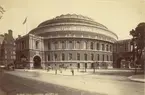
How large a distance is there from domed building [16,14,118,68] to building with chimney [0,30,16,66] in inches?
1.9

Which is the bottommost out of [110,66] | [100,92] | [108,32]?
[100,92]

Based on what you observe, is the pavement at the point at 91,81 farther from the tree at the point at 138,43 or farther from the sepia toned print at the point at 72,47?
the tree at the point at 138,43

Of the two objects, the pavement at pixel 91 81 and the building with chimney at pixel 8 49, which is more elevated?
the building with chimney at pixel 8 49

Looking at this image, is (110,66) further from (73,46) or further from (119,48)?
(73,46)

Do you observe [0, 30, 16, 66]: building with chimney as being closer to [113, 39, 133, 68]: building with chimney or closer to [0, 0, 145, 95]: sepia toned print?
[0, 0, 145, 95]: sepia toned print

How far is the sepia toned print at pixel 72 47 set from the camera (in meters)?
1.78

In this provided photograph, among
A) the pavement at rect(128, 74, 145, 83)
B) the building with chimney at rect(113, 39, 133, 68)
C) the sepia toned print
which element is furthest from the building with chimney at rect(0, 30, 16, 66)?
the pavement at rect(128, 74, 145, 83)

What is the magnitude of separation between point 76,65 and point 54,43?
0.86 feet

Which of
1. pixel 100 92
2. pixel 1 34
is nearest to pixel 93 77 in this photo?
pixel 100 92

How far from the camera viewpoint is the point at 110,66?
6.35 ft

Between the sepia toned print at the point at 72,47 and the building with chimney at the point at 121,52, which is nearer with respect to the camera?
the sepia toned print at the point at 72,47

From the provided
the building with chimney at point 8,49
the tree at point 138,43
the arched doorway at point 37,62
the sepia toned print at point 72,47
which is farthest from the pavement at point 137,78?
the building with chimney at point 8,49

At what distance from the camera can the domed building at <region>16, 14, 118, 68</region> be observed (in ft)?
6.15

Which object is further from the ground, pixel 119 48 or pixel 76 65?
pixel 119 48
